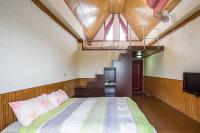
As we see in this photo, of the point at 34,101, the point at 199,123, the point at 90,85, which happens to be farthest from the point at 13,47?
the point at 90,85

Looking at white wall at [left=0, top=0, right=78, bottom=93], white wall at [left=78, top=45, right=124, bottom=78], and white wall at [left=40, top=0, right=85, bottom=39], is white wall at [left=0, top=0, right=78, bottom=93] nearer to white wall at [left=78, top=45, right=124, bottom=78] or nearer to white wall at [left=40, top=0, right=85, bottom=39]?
white wall at [left=40, top=0, right=85, bottom=39]

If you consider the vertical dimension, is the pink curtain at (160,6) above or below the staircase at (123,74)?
above

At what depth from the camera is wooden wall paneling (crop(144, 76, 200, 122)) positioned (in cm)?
427

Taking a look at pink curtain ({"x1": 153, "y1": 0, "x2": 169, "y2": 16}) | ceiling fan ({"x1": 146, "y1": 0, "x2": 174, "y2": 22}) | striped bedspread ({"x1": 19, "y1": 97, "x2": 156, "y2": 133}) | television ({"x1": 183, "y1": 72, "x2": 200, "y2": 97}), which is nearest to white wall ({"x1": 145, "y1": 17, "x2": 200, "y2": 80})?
television ({"x1": 183, "y1": 72, "x2": 200, "y2": 97})

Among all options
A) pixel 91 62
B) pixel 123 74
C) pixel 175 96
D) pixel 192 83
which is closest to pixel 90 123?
pixel 192 83

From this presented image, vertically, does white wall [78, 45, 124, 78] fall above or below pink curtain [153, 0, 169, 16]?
below

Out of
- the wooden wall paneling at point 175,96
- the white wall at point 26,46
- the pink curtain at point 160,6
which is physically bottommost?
the wooden wall paneling at point 175,96

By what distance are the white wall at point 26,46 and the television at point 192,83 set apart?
3138 mm

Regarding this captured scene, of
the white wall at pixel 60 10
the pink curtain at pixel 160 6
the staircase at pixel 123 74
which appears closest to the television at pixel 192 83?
the pink curtain at pixel 160 6

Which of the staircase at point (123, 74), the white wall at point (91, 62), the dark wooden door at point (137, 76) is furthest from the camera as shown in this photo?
the dark wooden door at point (137, 76)

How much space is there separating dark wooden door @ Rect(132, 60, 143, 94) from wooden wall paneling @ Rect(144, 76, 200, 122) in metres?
1.62

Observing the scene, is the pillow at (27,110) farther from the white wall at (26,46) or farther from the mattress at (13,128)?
the white wall at (26,46)

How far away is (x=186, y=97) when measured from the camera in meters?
4.71

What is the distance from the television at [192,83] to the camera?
3.93 metres
